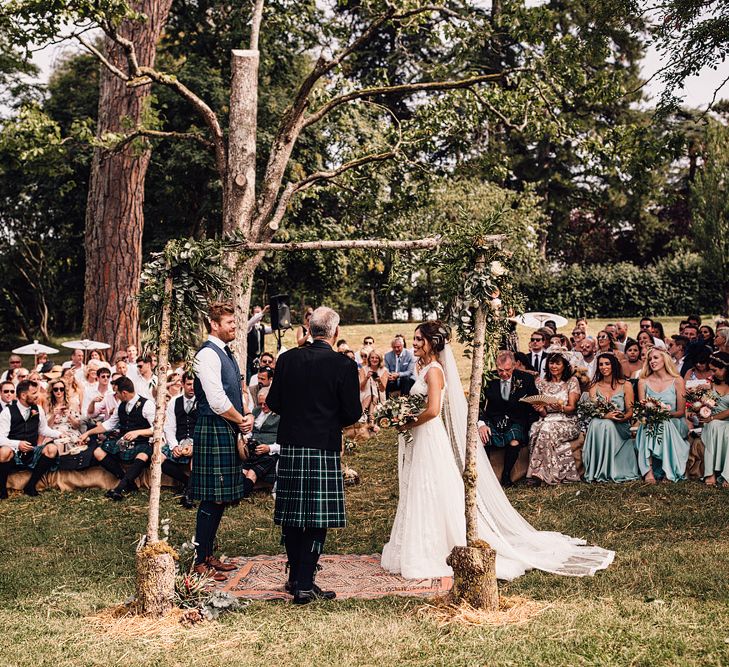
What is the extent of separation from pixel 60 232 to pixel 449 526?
750 inches

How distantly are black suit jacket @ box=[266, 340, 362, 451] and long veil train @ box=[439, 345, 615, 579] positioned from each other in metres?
1.38

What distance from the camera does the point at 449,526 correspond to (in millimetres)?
6691

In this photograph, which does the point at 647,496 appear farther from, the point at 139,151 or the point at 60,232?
the point at 60,232

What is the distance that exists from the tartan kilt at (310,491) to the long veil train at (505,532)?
4.96 feet

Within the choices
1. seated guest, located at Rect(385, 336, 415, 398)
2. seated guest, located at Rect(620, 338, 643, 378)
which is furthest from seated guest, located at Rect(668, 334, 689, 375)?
seated guest, located at Rect(385, 336, 415, 398)

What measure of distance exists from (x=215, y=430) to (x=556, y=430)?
4716 mm

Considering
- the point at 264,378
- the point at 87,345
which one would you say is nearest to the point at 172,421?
the point at 264,378

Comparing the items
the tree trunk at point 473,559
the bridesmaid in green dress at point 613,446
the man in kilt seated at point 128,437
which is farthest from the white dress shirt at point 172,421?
the tree trunk at point 473,559

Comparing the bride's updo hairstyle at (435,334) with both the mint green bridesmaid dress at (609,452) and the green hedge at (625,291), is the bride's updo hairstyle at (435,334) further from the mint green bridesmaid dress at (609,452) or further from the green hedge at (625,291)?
the green hedge at (625,291)

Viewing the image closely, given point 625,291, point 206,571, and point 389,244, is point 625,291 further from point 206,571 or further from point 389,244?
point 206,571

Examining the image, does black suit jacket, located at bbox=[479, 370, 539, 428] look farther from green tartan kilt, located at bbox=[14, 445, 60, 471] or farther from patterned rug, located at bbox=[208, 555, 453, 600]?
green tartan kilt, located at bbox=[14, 445, 60, 471]

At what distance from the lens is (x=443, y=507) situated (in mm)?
6734

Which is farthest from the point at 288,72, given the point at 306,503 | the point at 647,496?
the point at 306,503

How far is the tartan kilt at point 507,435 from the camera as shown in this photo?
966cm
